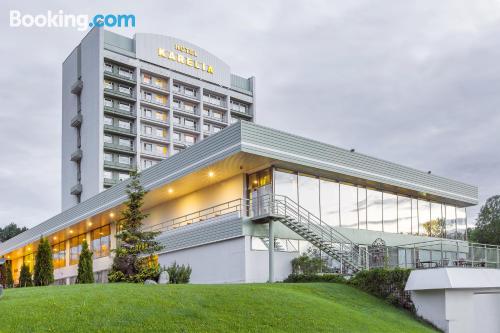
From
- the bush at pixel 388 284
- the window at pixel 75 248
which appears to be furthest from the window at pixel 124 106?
the bush at pixel 388 284

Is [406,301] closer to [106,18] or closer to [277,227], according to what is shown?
[277,227]

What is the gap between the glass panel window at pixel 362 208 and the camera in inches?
1326

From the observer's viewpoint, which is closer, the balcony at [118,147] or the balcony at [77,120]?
the balcony at [118,147]

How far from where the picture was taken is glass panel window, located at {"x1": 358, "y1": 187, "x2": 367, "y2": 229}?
3369 cm

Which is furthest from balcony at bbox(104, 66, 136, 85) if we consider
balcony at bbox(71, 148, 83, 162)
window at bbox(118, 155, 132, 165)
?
balcony at bbox(71, 148, 83, 162)

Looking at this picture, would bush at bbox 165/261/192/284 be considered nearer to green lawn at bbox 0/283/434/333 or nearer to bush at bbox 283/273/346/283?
bush at bbox 283/273/346/283

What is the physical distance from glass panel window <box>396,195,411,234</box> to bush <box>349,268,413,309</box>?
14.7 meters

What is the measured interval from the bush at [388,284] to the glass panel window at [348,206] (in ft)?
31.0

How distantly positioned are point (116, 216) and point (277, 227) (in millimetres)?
17682

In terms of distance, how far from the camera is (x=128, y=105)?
6975cm

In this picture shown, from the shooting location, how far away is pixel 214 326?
45.5 feet

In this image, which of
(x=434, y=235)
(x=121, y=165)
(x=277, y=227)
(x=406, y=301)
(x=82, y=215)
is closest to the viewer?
(x=406, y=301)

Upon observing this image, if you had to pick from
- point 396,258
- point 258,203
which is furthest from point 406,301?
point 258,203

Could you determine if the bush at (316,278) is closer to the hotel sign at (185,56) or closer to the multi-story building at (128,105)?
the multi-story building at (128,105)
